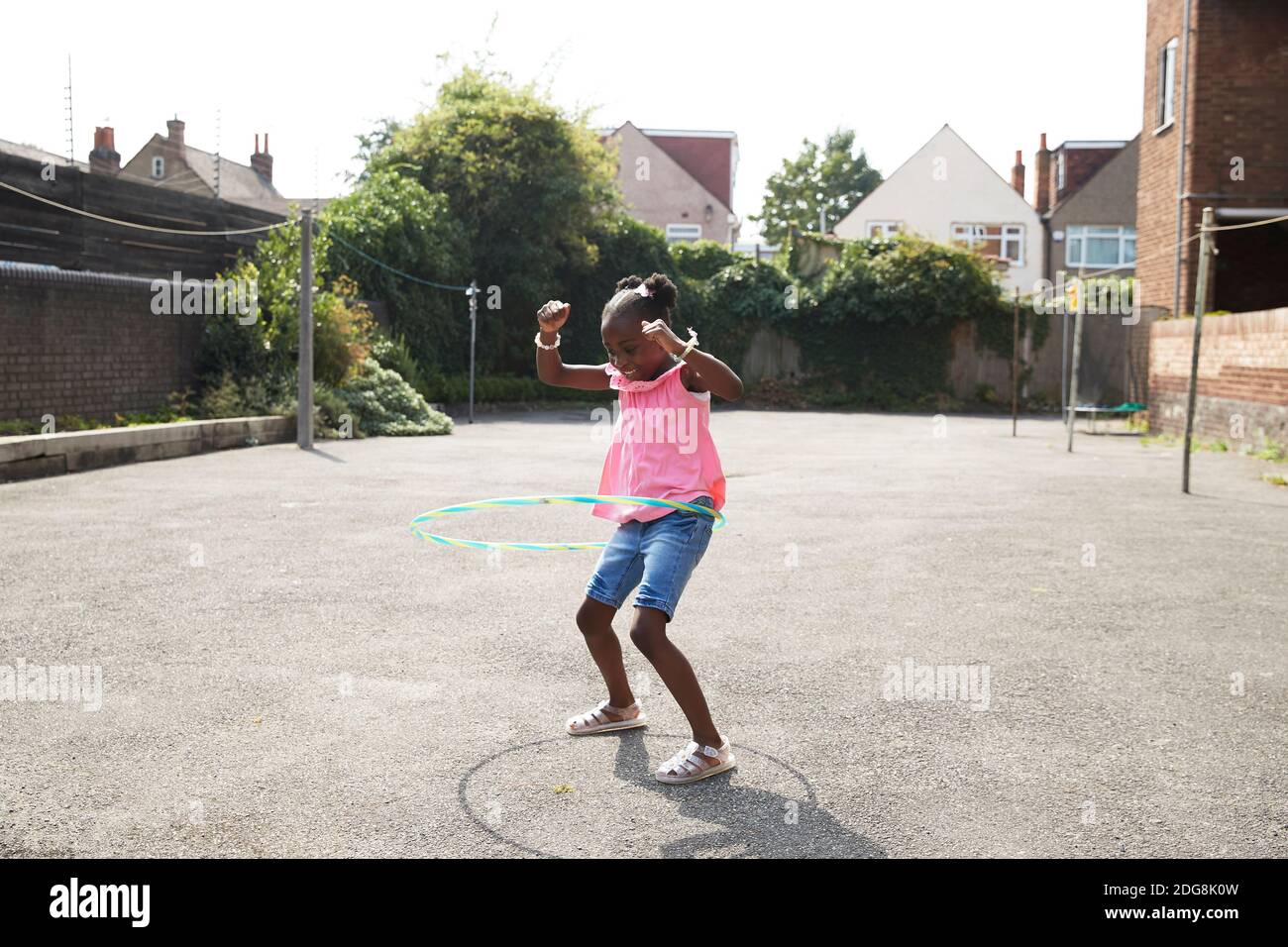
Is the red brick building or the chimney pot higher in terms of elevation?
the chimney pot

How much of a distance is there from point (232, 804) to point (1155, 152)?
2222cm

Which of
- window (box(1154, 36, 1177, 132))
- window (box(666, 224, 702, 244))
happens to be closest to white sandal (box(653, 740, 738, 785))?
window (box(1154, 36, 1177, 132))

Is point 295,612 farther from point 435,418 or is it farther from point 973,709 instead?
point 435,418

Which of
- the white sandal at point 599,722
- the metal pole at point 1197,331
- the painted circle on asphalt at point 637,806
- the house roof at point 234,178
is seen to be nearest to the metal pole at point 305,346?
the metal pole at point 1197,331

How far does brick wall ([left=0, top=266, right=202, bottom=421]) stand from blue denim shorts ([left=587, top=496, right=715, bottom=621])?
39.9 ft

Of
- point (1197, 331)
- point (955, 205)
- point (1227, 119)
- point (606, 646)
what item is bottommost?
point (606, 646)

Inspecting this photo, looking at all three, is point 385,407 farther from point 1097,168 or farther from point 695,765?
point 1097,168

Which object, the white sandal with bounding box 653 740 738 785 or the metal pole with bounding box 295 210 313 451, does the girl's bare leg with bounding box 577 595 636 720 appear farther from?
the metal pole with bounding box 295 210 313 451

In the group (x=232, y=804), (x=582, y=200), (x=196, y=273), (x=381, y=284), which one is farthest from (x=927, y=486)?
(x=582, y=200)

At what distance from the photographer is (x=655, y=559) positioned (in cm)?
405

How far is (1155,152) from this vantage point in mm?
22203

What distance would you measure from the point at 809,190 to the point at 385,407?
52115mm

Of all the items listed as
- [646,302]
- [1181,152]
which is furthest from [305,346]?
[1181,152]

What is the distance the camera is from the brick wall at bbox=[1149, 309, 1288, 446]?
15.7 m
